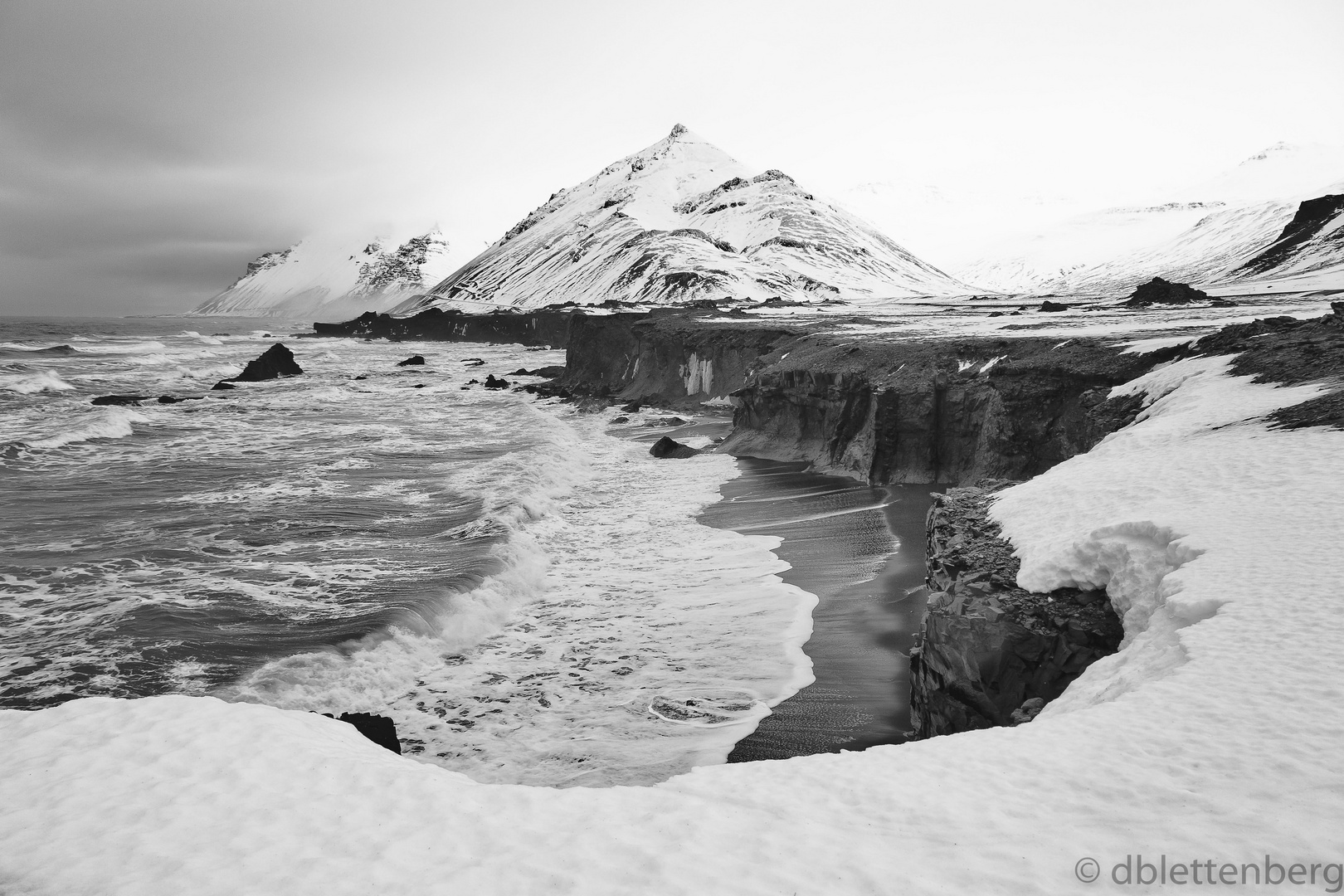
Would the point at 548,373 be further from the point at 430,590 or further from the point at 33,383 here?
the point at 430,590

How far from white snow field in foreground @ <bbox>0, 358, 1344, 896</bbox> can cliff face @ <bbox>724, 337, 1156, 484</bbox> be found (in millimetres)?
10797

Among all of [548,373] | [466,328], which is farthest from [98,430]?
[466,328]

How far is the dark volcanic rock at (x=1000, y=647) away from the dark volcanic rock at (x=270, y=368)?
186 ft

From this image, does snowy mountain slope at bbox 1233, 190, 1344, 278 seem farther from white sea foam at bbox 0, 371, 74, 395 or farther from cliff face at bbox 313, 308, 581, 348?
white sea foam at bbox 0, 371, 74, 395

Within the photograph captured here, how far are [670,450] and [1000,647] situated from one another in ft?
70.1

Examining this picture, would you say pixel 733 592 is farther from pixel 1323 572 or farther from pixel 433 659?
pixel 1323 572

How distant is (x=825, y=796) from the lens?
5.63 meters

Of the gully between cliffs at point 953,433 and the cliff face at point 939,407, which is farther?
the cliff face at point 939,407

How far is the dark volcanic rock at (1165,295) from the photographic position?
4366cm

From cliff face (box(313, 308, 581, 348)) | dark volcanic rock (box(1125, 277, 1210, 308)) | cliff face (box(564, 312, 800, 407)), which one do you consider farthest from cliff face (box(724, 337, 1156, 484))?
cliff face (box(313, 308, 581, 348))

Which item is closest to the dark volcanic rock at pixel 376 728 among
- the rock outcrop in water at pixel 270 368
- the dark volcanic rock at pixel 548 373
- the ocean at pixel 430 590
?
the ocean at pixel 430 590

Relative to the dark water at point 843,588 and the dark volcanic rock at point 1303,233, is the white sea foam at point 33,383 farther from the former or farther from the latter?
the dark volcanic rock at point 1303,233

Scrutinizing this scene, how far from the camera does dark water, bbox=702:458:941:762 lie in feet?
32.2

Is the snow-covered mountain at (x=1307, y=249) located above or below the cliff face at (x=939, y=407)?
above
